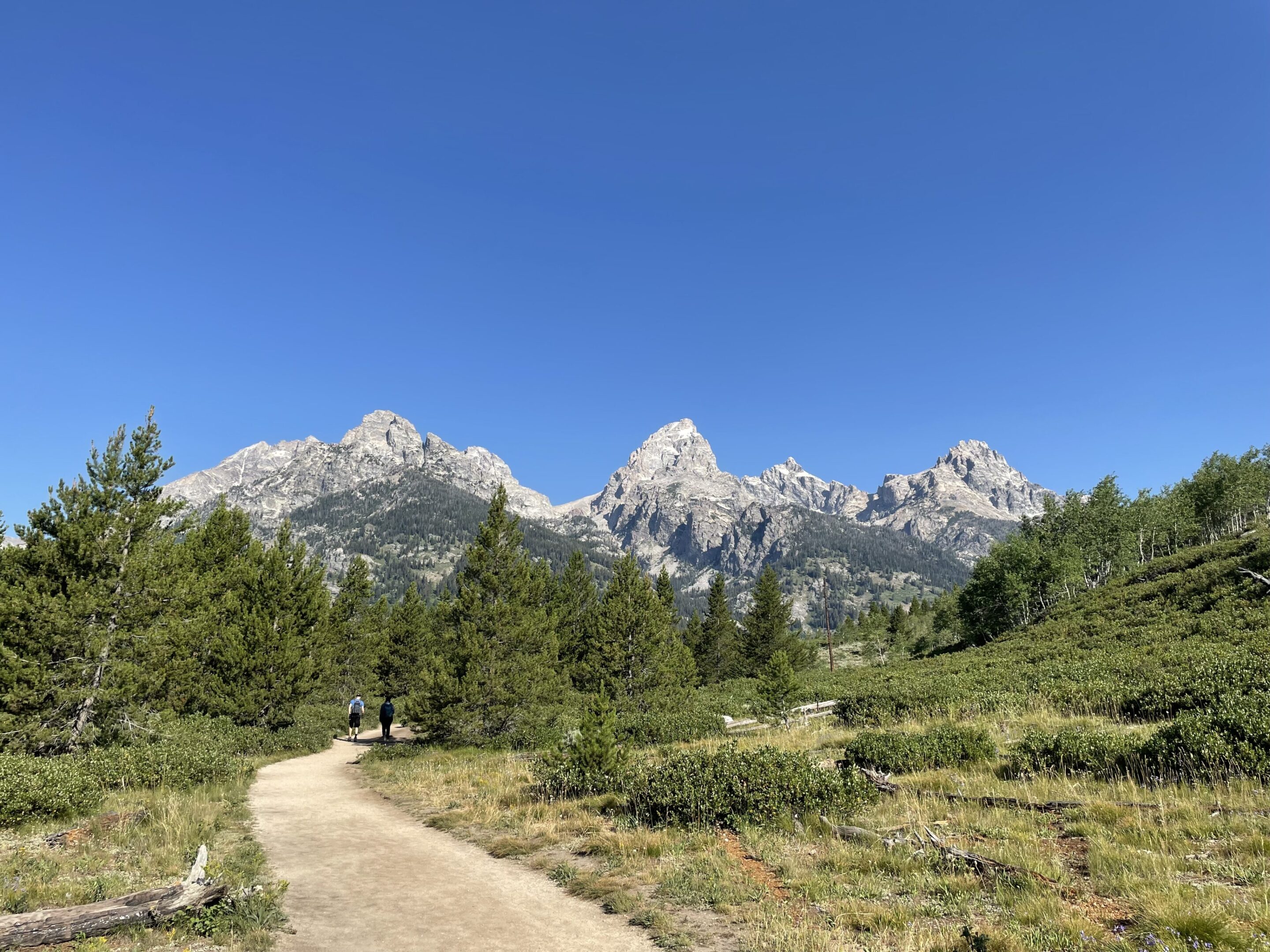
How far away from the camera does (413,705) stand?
27828mm

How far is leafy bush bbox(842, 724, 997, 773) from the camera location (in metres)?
15.6

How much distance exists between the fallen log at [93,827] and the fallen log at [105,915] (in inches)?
219

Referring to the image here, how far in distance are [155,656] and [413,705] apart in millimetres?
10560

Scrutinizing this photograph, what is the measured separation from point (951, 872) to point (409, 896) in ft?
27.8

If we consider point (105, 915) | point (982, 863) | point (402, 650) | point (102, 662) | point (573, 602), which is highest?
point (573, 602)

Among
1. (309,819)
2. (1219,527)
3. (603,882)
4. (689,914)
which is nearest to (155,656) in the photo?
(309,819)

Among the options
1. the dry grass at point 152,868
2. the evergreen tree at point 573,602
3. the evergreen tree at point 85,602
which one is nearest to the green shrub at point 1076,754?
the dry grass at point 152,868

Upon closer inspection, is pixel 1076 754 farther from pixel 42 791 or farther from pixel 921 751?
pixel 42 791

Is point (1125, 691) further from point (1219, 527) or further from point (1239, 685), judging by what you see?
point (1219, 527)

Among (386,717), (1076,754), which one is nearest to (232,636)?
(386,717)

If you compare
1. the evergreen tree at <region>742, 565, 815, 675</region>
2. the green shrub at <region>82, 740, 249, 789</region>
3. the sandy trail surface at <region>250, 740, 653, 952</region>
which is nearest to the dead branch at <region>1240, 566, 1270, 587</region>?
the sandy trail surface at <region>250, 740, 653, 952</region>

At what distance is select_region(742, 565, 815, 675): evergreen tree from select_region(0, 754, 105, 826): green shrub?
5910 centimetres

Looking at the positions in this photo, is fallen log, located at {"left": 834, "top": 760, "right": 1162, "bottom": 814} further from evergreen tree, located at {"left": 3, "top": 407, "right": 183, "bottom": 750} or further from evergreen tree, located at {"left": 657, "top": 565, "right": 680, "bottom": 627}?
evergreen tree, located at {"left": 657, "top": 565, "right": 680, "bottom": 627}

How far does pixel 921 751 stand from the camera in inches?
623
